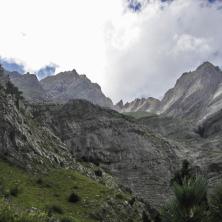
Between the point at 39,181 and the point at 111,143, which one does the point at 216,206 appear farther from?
the point at 111,143

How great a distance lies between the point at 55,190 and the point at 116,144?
283 ft

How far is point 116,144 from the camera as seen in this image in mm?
155000

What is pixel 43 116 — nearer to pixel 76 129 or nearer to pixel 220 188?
pixel 76 129

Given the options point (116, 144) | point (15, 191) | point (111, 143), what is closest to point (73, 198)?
point (15, 191)

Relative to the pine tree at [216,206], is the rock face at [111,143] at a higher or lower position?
higher

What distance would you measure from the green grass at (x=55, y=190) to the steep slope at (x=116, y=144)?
54053mm

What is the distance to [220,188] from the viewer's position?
3256cm

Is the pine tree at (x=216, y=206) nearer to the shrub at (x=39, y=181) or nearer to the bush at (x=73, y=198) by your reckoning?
the bush at (x=73, y=198)

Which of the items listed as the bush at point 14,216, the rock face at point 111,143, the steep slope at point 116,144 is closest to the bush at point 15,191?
the bush at point 14,216

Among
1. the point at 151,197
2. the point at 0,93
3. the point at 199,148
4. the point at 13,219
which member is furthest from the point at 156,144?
the point at 13,219

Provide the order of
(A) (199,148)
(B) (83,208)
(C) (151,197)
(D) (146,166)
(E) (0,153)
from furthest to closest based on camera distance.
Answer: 1. (A) (199,148)
2. (D) (146,166)
3. (C) (151,197)
4. (E) (0,153)
5. (B) (83,208)

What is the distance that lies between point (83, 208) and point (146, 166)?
79594 mm

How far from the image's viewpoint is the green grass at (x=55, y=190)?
58094 mm

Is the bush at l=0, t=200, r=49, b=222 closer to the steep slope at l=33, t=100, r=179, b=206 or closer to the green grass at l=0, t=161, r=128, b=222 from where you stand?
the green grass at l=0, t=161, r=128, b=222
